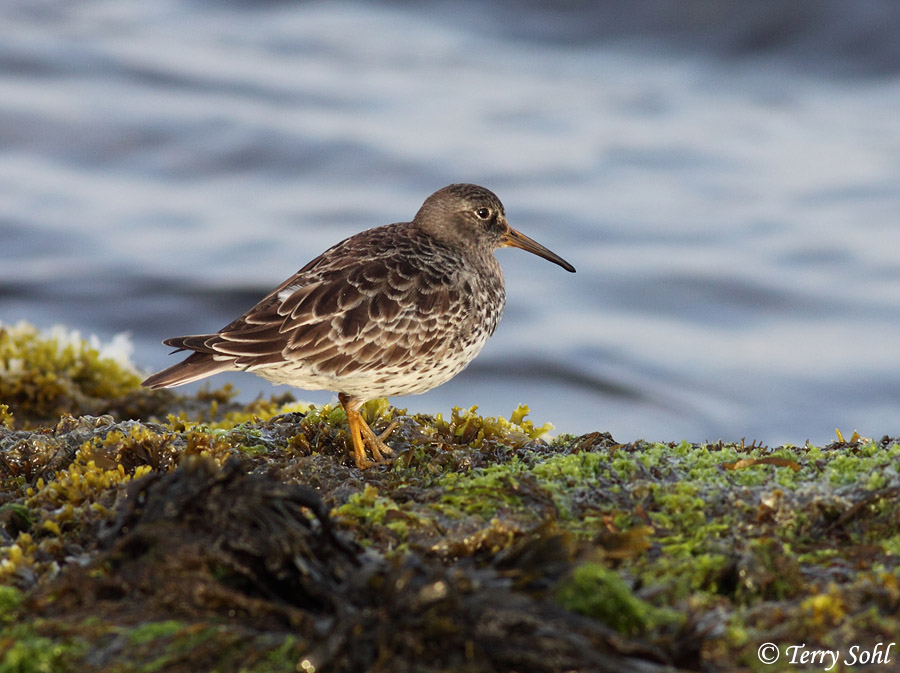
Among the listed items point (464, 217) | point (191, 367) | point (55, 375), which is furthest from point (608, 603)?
point (55, 375)

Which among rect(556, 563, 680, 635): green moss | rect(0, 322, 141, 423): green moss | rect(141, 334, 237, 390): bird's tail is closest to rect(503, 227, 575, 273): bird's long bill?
rect(141, 334, 237, 390): bird's tail

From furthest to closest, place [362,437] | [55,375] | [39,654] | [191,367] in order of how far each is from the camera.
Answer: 1. [55,375]
2. [191,367]
3. [362,437]
4. [39,654]

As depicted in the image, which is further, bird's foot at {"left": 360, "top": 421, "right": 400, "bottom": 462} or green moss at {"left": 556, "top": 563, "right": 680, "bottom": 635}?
bird's foot at {"left": 360, "top": 421, "right": 400, "bottom": 462}

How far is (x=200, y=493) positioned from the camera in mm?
3342

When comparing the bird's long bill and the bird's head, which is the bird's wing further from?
the bird's long bill

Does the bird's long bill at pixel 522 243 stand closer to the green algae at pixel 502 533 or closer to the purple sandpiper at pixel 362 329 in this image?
the purple sandpiper at pixel 362 329

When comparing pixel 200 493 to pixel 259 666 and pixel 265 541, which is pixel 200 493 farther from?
pixel 259 666

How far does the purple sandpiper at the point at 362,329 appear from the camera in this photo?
5.40 m

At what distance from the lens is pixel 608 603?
3074 mm

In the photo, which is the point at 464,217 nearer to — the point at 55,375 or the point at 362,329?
the point at 362,329

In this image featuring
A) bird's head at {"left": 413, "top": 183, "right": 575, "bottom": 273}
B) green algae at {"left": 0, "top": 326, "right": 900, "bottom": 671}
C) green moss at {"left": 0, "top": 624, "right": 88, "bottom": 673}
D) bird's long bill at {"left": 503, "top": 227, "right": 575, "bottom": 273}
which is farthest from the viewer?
bird's long bill at {"left": 503, "top": 227, "right": 575, "bottom": 273}

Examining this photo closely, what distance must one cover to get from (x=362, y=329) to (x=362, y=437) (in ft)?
2.15

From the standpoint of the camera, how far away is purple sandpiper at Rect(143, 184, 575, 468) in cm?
540

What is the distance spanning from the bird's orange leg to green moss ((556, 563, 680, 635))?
5.98 ft
